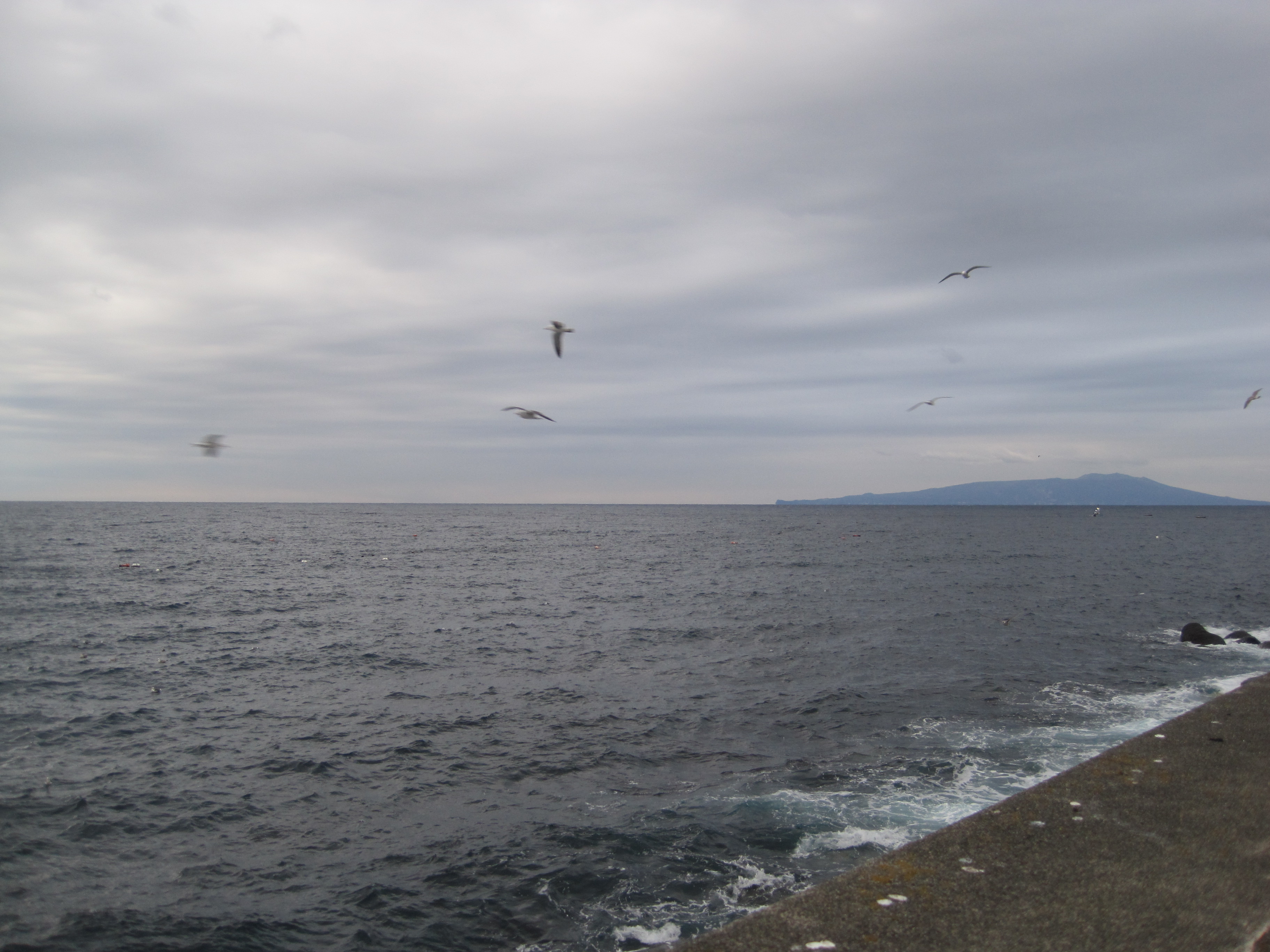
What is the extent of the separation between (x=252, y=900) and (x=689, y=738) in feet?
28.9

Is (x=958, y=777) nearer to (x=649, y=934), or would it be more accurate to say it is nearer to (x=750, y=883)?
(x=750, y=883)

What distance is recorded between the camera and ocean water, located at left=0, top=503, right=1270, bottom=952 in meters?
9.87

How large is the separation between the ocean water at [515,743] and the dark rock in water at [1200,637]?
0.90 metres

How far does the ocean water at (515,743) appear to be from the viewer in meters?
9.87

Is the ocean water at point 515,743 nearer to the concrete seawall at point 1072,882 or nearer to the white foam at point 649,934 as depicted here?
the white foam at point 649,934

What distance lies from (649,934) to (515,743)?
25.6 ft

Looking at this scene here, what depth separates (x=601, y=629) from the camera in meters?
31.0

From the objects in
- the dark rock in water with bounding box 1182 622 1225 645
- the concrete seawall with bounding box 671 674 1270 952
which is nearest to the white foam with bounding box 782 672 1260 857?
the concrete seawall with bounding box 671 674 1270 952

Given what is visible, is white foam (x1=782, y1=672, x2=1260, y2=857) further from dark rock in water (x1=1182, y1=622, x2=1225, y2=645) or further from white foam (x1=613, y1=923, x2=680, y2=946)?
dark rock in water (x1=1182, y1=622, x2=1225, y2=645)

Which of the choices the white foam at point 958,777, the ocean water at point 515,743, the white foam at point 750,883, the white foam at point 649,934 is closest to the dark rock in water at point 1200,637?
the ocean water at point 515,743

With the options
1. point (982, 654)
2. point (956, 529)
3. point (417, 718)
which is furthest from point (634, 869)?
point (956, 529)

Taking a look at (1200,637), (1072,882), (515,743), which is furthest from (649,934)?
(1200,637)

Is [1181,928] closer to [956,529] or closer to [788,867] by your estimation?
[788,867]

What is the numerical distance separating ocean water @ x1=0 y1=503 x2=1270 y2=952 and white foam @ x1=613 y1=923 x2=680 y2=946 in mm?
45
